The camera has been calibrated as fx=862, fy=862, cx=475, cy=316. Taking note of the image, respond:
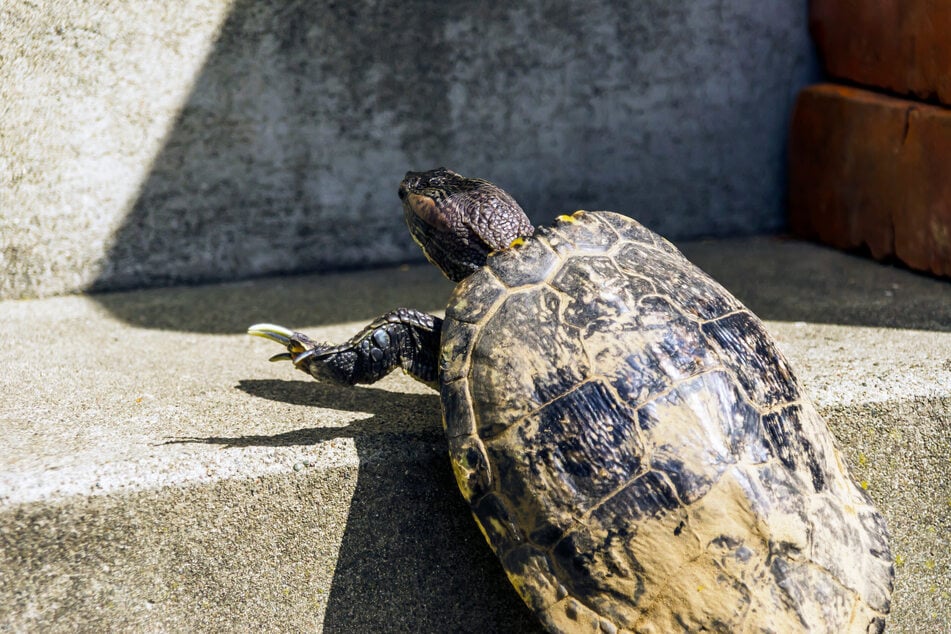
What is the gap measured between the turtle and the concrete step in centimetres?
33

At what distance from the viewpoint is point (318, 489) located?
2.06 m

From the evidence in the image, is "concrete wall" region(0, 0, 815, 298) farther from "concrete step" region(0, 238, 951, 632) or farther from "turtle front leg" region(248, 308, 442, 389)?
"turtle front leg" region(248, 308, 442, 389)

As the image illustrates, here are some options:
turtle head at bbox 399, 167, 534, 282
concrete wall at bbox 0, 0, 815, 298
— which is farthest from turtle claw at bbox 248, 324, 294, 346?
concrete wall at bbox 0, 0, 815, 298

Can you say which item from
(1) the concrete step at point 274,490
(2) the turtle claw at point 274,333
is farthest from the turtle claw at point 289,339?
(1) the concrete step at point 274,490

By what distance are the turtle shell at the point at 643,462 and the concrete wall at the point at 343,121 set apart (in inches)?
70.4

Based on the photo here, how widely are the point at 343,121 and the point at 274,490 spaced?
202cm

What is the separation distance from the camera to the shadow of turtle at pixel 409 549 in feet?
6.93

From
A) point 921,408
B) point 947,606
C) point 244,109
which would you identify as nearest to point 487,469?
point 921,408

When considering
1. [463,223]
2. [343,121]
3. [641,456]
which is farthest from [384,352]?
[343,121]

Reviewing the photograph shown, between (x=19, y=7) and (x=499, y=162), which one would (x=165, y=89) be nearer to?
(x=19, y=7)

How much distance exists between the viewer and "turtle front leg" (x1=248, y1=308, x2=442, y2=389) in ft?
7.27

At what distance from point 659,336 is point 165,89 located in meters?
2.34

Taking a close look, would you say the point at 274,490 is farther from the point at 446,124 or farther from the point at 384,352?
the point at 446,124

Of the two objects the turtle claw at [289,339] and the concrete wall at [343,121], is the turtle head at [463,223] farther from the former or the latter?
the concrete wall at [343,121]
